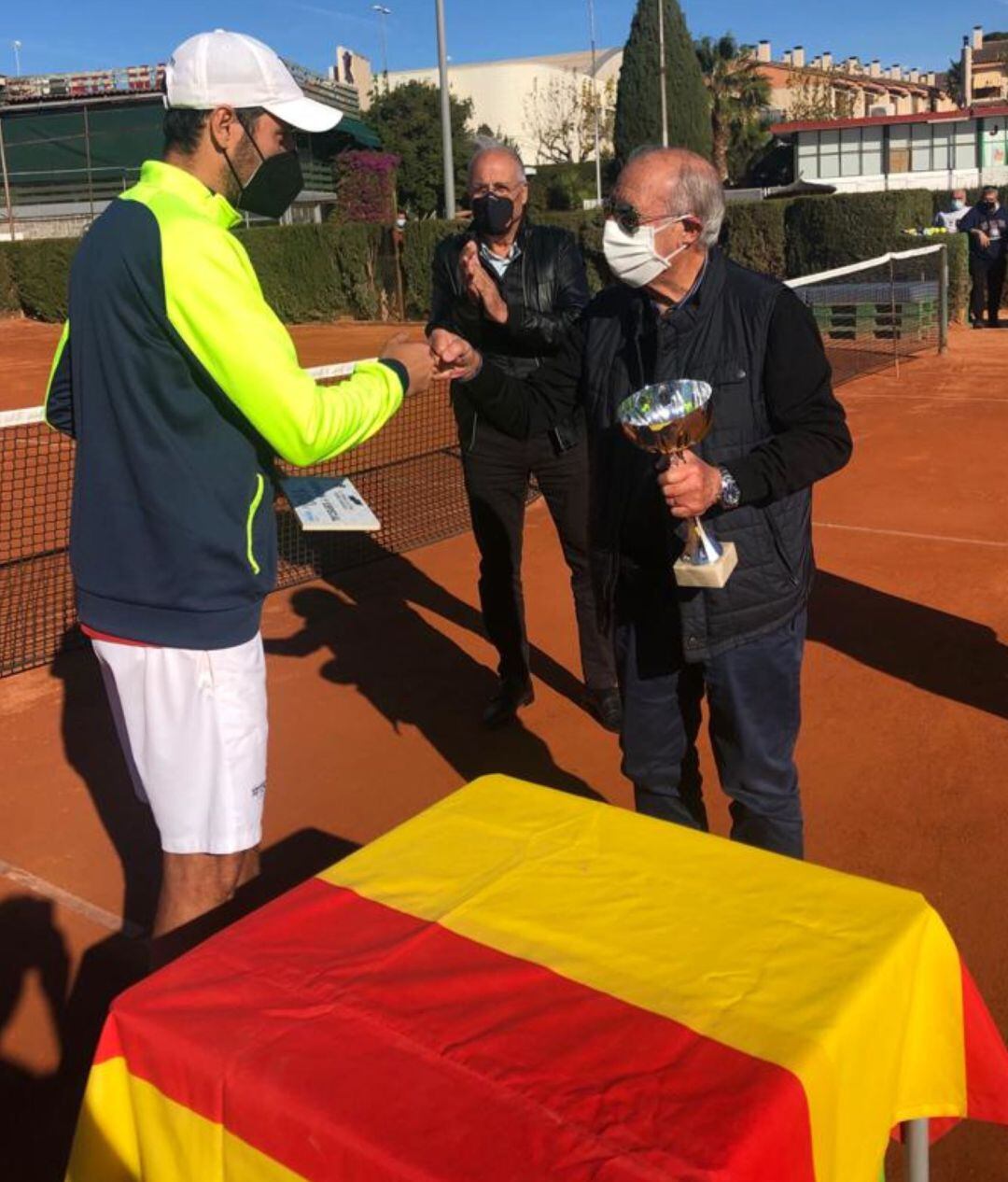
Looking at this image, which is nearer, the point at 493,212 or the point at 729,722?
the point at 729,722

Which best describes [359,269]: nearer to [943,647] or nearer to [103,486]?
[943,647]

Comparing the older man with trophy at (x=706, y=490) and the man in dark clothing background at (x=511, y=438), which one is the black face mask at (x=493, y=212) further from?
the older man with trophy at (x=706, y=490)

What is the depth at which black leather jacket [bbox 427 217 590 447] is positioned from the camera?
5.04 m

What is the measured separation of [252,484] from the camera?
2.76m

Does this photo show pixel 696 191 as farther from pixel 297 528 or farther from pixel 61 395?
pixel 297 528

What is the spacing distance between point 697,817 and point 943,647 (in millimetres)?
2988

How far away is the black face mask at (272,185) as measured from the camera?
2809 millimetres

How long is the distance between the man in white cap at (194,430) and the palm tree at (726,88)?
6529 cm

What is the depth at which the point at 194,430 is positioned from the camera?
2.62 m

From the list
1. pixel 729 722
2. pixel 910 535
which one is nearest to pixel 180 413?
pixel 729 722

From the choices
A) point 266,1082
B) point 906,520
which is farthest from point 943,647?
point 266,1082

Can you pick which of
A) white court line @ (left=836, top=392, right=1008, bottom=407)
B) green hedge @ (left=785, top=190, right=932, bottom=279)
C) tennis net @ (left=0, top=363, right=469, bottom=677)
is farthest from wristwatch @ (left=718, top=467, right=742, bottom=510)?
green hedge @ (left=785, top=190, right=932, bottom=279)

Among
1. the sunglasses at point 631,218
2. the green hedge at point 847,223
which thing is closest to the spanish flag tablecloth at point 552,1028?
the sunglasses at point 631,218

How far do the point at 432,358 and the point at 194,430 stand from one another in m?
0.75
